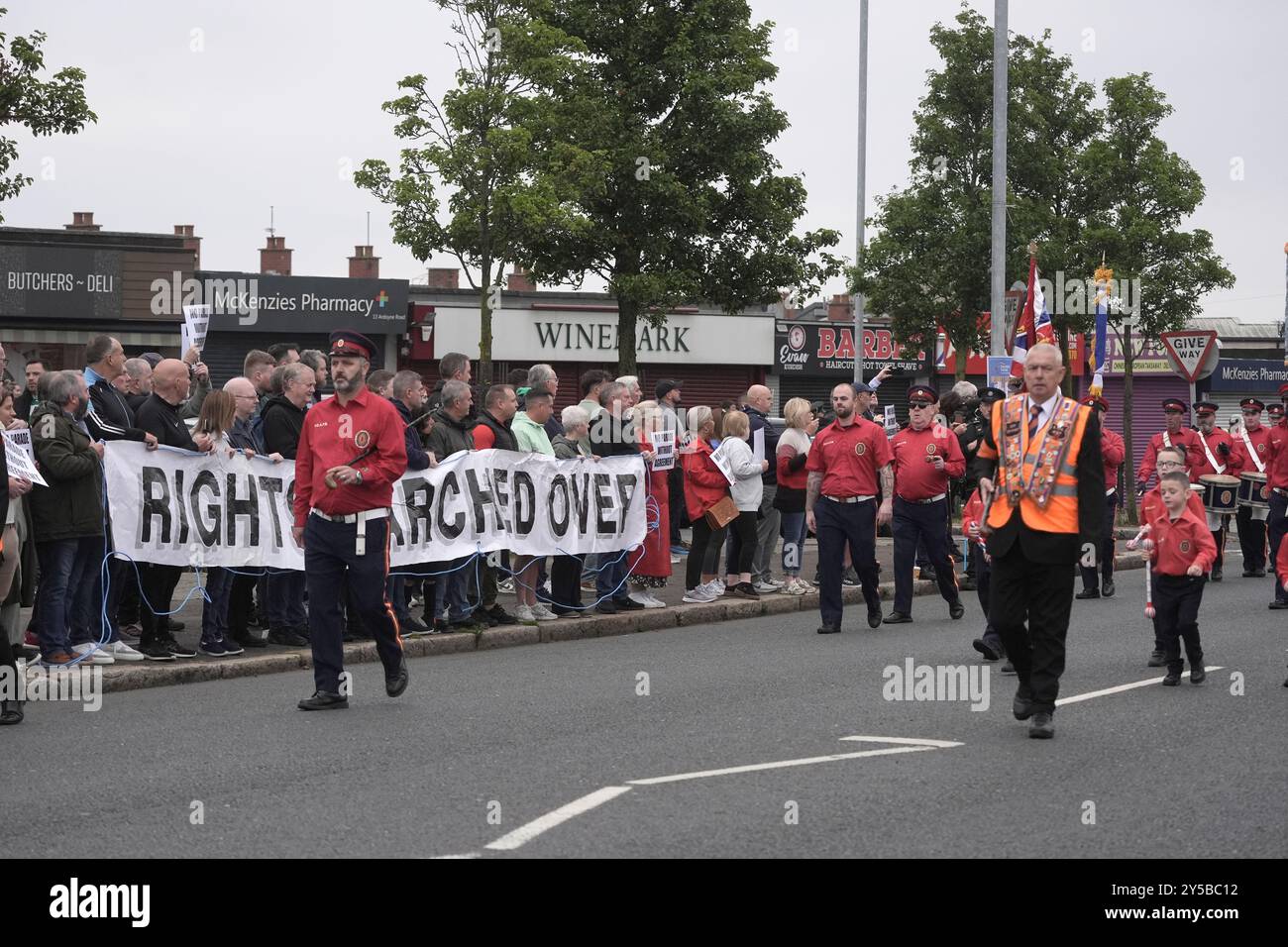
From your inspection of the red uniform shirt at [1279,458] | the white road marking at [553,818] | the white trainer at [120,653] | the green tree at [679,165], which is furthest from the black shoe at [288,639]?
the green tree at [679,165]

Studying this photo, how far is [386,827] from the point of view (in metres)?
6.86

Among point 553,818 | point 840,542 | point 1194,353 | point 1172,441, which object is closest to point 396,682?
point 553,818

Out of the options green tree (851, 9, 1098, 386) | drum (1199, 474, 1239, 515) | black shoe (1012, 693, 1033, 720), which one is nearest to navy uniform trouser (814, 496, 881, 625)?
black shoe (1012, 693, 1033, 720)

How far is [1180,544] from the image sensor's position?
11.6 m

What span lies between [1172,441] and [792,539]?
595 cm

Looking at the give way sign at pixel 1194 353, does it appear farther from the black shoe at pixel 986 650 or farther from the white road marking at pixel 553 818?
the white road marking at pixel 553 818

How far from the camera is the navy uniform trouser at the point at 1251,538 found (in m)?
21.1

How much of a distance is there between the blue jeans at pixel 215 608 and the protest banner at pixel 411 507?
0.12 m

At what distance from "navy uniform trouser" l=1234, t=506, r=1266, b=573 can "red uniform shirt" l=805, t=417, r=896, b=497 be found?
27.3ft

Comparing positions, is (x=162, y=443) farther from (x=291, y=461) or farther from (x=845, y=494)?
(x=845, y=494)

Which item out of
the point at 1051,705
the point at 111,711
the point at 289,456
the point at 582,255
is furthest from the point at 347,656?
the point at 582,255

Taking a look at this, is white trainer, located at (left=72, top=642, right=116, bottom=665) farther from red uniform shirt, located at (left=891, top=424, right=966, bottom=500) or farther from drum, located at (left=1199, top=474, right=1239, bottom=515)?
drum, located at (left=1199, top=474, right=1239, bottom=515)

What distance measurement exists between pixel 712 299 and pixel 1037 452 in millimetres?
22645

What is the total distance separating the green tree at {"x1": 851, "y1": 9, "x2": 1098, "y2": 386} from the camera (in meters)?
33.2
